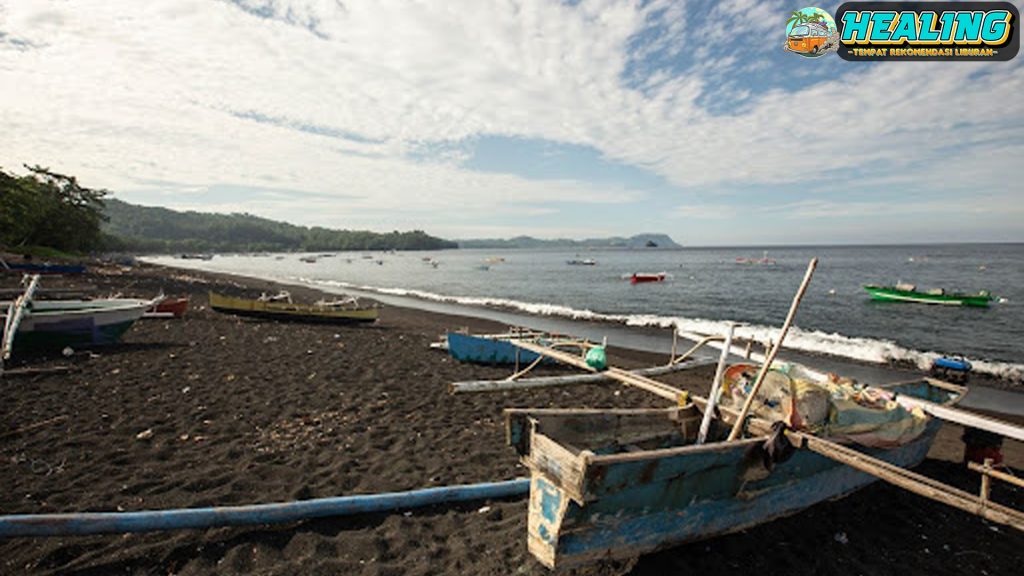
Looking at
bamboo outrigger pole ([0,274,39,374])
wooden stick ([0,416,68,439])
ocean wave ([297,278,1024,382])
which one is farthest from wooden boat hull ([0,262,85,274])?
wooden stick ([0,416,68,439])

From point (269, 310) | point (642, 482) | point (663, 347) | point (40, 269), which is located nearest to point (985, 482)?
point (642, 482)

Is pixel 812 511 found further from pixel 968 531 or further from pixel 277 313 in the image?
pixel 277 313

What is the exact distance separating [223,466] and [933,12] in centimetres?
1901

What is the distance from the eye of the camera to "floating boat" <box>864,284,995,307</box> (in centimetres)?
3061

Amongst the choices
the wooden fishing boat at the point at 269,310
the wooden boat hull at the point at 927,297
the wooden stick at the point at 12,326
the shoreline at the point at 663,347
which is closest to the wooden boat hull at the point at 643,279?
the wooden boat hull at the point at 927,297

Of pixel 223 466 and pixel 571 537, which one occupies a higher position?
pixel 571 537

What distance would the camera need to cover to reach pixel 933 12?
1227cm

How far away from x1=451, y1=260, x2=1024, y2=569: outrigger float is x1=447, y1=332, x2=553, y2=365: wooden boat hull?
246 inches

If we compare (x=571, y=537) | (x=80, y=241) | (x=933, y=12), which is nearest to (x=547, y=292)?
(x=933, y=12)

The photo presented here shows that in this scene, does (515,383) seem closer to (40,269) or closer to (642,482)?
(642,482)

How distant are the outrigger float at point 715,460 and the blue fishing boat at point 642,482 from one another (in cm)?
1

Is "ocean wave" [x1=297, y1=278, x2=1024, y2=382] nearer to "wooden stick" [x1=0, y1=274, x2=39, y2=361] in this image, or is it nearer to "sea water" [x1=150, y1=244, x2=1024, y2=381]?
"sea water" [x1=150, y1=244, x2=1024, y2=381]

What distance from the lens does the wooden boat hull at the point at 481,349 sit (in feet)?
42.7

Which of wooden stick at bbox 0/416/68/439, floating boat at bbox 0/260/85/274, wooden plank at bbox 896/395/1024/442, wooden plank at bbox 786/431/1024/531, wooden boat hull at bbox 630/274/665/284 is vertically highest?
floating boat at bbox 0/260/85/274
